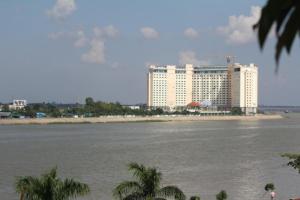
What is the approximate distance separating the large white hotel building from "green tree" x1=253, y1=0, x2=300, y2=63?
540 feet

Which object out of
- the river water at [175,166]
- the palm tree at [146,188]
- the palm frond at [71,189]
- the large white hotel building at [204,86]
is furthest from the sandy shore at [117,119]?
the palm frond at [71,189]

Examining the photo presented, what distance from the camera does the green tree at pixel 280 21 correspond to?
235 cm

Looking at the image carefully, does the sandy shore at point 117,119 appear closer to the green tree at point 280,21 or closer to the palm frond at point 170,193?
the palm frond at point 170,193

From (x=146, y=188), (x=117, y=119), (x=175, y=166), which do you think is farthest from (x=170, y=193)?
(x=117, y=119)

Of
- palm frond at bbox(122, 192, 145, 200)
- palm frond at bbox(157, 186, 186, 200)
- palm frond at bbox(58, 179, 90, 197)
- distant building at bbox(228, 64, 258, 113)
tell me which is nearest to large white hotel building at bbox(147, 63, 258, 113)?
distant building at bbox(228, 64, 258, 113)

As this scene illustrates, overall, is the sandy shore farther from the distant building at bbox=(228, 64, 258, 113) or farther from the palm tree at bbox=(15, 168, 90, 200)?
the palm tree at bbox=(15, 168, 90, 200)

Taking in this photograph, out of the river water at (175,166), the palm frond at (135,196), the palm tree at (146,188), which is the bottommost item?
the river water at (175,166)

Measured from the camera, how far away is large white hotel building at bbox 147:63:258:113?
553ft

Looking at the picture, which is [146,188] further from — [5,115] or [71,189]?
[5,115]

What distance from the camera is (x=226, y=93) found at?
579ft

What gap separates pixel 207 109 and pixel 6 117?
2518 inches

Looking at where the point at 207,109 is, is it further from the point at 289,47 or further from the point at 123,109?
the point at 289,47

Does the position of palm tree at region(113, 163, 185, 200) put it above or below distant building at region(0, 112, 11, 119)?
below

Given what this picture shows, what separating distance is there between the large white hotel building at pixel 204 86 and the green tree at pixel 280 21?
16453 cm
